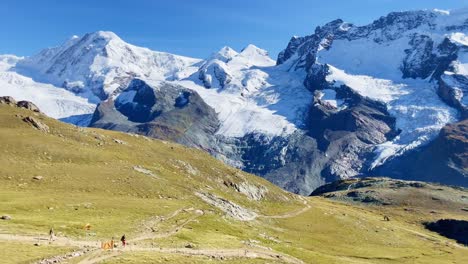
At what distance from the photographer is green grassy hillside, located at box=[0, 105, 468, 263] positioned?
73.1 m

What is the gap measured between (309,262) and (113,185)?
44.8 meters

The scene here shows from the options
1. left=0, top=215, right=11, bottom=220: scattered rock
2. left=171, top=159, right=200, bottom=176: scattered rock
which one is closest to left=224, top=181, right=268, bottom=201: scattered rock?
left=171, top=159, right=200, bottom=176: scattered rock

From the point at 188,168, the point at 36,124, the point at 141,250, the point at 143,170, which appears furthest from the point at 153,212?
the point at 36,124

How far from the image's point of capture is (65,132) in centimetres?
13775

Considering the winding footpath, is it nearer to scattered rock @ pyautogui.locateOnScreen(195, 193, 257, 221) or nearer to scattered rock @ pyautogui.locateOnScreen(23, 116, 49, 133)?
scattered rock @ pyautogui.locateOnScreen(195, 193, 257, 221)

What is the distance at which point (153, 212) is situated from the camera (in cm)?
9538

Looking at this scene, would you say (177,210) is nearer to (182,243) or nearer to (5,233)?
(182,243)

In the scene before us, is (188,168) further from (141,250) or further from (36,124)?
(141,250)

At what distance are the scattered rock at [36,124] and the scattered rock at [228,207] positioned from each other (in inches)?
1760

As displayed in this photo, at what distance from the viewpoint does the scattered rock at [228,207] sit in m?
118

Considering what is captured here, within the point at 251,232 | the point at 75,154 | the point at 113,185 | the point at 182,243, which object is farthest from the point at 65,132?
the point at 182,243

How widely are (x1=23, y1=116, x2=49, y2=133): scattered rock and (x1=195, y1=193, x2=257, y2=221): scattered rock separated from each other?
4470cm

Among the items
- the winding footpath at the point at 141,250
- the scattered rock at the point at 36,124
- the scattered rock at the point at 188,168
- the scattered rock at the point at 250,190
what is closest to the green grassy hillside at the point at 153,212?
the winding footpath at the point at 141,250

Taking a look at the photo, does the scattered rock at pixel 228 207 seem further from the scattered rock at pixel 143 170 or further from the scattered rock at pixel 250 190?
the scattered rock at pixel 250 190
